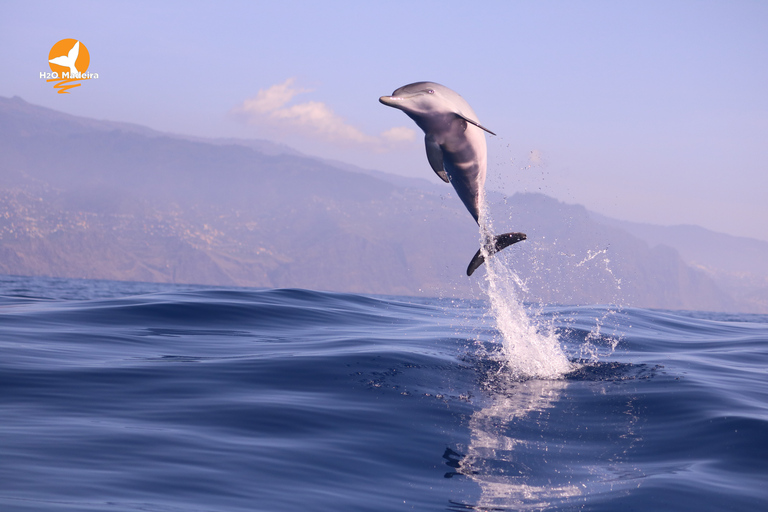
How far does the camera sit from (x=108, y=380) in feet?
28.1

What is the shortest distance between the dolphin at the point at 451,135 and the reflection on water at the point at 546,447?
227 centimetres

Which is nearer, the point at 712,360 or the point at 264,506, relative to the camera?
the point at 264,506

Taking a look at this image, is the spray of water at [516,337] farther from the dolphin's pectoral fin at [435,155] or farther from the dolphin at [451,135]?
the dolphin's pectoral fin at [435,155]

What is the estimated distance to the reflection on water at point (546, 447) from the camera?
5.66 metres

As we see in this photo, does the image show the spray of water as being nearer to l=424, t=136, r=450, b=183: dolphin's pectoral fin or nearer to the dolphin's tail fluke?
the dolphin's tail fluke

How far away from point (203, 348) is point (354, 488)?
676cm

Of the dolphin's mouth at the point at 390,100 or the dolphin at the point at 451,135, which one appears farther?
the dolphin at the point at 451,135

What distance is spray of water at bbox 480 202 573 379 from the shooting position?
33.8 feet

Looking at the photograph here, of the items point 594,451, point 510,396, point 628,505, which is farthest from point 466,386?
point 628,505

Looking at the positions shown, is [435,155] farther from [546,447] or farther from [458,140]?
[546,447]

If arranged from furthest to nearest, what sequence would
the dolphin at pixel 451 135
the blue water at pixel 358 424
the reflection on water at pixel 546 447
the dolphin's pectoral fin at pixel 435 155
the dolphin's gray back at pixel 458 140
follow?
the dolphin's pectoral fin at pixel 435 155 < the dolphin's gray back at pixel 458 140 < the dolphin at pixel 451 135 < the reflection on water at pixel 546 447 < the blue water at pixel 358 424

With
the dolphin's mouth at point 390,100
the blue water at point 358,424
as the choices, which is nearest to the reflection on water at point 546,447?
the blue water at point 358,424

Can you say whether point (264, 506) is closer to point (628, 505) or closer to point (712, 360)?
point (628, 505)

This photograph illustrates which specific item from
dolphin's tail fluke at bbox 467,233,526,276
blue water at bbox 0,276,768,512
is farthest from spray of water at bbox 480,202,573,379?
blue water at bbox 0,276,768,512
